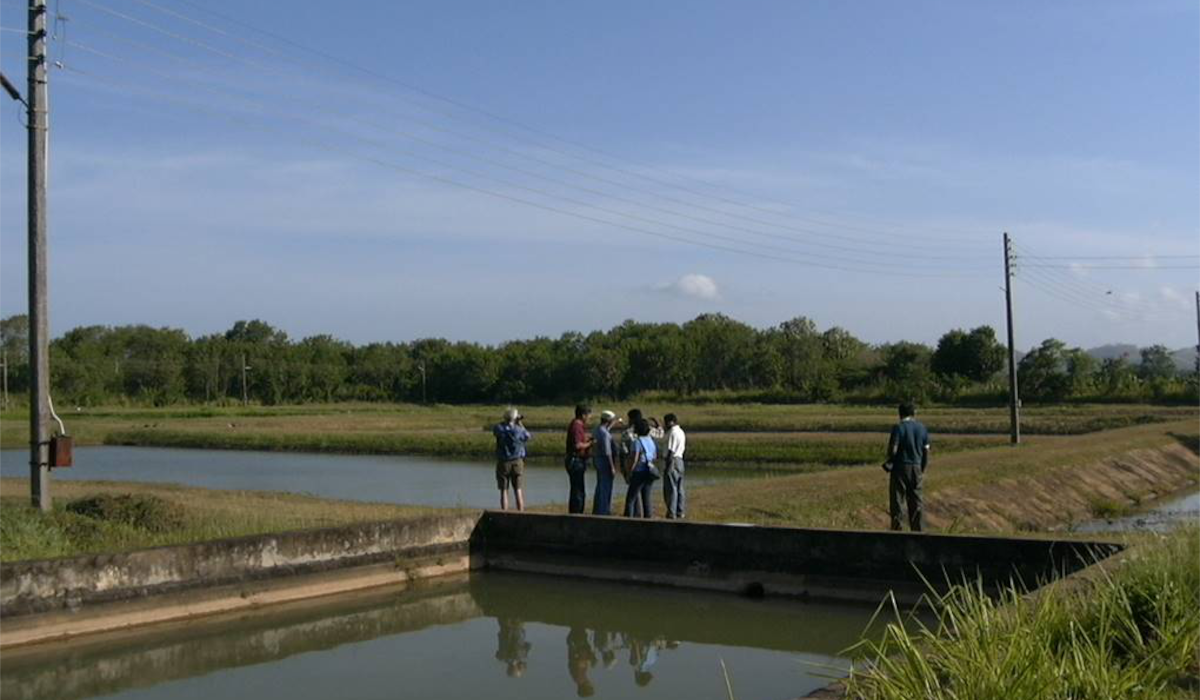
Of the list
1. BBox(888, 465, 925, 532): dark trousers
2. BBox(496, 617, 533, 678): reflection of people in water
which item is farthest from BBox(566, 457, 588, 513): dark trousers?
BBox(888, 465, 925, 532): dark trousers

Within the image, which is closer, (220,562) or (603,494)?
(220,562)

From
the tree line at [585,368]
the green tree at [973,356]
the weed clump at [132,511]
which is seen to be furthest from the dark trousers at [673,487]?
the green tree at [973,356]

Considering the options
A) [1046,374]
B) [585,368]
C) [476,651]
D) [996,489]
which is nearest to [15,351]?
[585,368]

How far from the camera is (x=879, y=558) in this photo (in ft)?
47.1

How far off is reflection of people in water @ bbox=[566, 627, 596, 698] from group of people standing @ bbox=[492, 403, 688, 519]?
392 centimetres

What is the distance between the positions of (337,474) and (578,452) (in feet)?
75.9

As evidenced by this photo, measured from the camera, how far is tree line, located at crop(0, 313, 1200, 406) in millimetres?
78750

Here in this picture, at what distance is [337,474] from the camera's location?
39031mm

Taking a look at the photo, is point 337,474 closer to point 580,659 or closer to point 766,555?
point 766,555

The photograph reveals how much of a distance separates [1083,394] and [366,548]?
63634 mm

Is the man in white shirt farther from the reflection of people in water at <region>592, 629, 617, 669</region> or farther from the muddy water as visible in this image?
the reflection of people in water at <region>592, 629, 617, 669</region>

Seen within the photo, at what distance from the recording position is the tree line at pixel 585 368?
7875 centimetres

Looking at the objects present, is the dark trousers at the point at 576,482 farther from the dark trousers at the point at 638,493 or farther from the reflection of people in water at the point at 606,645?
the reflection of people in water at the point at 606,645

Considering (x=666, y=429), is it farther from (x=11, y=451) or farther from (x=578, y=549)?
(x=11, y=451)
